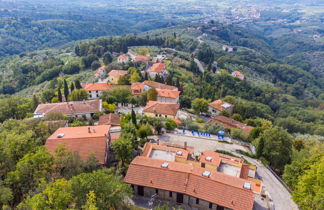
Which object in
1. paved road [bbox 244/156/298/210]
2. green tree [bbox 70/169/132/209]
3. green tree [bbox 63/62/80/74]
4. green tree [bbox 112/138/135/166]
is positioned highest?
green tree [bbox 70/169/132/209]

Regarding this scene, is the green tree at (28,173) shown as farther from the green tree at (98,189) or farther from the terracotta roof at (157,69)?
the terracotta roof at (157,69)

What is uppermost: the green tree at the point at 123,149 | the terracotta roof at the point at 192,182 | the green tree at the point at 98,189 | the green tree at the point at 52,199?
the green tree at the point at 52,199

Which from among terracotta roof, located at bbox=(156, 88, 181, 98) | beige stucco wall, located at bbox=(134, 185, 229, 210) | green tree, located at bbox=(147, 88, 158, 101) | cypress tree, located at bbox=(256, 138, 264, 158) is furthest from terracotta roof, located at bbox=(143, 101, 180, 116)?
beige stucco wall, located at bbox=(134, 185, 229, 210)

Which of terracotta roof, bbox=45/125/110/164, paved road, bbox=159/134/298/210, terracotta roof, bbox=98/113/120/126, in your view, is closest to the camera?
terracotta roof, bbox=45/125/110/164

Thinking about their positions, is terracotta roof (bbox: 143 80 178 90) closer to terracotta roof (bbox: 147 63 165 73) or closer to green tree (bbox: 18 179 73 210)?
terracotta roof (bbox: 147 63 165 73)

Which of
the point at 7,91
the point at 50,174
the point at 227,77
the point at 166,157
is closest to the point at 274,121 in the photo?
the point at 227,77

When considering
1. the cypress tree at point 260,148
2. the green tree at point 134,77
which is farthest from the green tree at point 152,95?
the cypress tree at point 260,148

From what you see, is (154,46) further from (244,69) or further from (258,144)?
(258,144)
